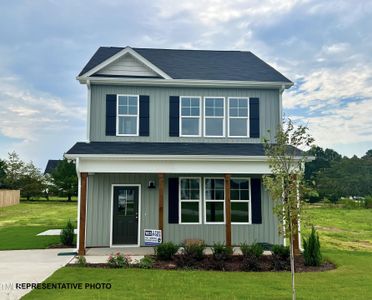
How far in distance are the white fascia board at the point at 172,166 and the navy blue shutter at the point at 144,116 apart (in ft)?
6.74

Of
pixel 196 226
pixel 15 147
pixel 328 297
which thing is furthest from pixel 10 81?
pixel 15 147

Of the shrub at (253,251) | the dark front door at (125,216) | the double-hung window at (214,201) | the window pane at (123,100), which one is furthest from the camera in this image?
the window pane at (123,100)

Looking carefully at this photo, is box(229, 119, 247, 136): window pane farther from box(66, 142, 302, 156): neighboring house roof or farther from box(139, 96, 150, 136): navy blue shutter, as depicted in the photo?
box(139, 96, 150, 136): navy blue shutter

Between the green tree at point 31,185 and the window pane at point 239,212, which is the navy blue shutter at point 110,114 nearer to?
the window pane at point 239,212

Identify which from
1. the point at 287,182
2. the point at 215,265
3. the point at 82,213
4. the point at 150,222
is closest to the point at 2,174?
the point at 150,222

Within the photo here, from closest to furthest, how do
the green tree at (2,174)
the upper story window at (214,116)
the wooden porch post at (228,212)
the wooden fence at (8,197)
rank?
the wooden porch post at (228,212) → the upper story window at (214,116) → the wooden fence at (8,197) → the green tree at (2,174)

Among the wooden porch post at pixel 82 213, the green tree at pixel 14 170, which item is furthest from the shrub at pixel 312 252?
the green tree at pixel 14 170

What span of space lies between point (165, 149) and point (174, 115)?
182cm

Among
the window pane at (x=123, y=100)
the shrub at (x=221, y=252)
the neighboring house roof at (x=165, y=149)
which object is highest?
the window pane at (x=123, y=100)

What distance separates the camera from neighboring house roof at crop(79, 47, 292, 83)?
14.9 metres

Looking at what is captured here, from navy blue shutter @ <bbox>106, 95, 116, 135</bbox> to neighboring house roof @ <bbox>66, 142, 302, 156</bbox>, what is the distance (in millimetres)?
555

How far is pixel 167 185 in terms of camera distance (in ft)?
46.1

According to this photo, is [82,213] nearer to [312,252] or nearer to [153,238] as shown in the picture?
[153,238]

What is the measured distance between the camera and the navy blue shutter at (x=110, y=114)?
13969 mm
